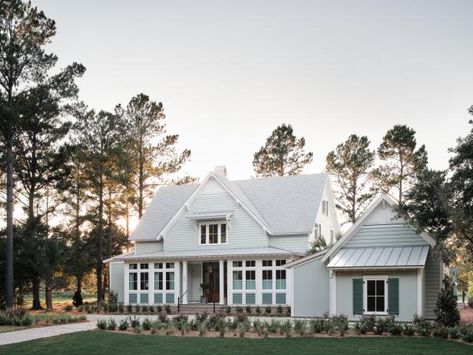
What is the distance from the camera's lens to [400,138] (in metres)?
46.2

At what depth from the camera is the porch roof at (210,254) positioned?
33375 mm

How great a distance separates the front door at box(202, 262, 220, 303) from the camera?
119ft

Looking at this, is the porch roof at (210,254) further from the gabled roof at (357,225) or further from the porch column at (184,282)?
the gabled roof at (357,225)

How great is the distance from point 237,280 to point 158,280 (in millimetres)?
5368

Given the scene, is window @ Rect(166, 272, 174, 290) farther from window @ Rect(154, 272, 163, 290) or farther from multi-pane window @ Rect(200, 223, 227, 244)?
multi-pane window @ Rect(200, 223, 227, 244)

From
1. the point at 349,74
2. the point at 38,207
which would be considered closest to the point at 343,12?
the point at 349,74

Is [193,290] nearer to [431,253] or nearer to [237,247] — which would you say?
[237,247]

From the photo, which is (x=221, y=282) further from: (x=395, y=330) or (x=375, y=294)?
(x=395, y=330)

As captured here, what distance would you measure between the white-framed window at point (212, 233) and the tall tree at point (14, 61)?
11.1 m

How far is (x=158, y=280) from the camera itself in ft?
122

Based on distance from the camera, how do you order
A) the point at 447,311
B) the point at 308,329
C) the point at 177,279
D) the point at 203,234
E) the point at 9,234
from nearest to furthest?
Result: the point at 308,329 → the point at 447,311 → the point at 9,234 → the point at 177,279 → the point at 203,234

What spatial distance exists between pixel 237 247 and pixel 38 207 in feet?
51.6

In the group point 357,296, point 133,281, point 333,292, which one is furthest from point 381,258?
point 133,281

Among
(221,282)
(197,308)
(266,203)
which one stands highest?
(266,203)
